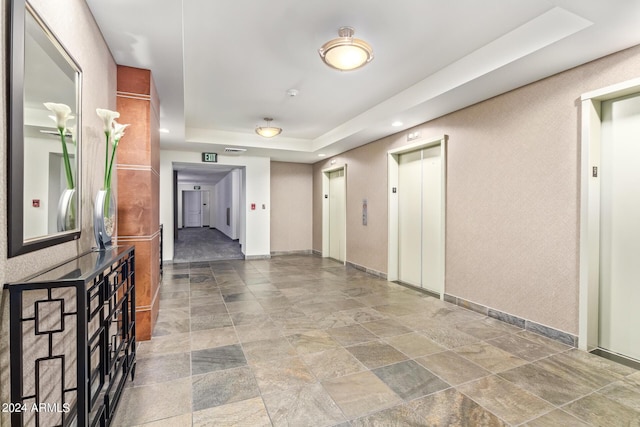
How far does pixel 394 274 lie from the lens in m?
5.76

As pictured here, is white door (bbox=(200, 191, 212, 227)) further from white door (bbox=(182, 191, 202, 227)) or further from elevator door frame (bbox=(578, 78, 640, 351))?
elevator door frame (bbox=(578, 78, 640, 351))

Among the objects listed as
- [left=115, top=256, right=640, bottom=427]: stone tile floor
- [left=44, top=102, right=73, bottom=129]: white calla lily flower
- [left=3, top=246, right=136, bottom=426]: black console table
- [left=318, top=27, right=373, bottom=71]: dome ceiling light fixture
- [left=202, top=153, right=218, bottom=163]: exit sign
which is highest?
[left=318, top=27, right=373, bottom=71]: dome ceiling light fixture

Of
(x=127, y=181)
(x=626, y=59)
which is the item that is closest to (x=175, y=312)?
(x=127, y=181)

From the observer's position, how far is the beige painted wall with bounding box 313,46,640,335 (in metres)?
3.01

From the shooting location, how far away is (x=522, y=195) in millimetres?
3443

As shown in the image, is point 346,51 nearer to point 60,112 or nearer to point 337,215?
point 60,112

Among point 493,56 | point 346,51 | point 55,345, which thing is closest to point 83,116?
point 55,345

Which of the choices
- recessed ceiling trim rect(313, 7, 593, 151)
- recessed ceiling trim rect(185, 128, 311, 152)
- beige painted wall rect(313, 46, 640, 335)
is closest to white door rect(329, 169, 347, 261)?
recessed ceiling trim rect(185, 128, 311, 152)

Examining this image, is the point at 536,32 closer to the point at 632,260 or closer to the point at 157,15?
the point at 632,260

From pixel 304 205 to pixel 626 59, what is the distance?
719 cm

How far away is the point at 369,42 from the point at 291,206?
6.15 m

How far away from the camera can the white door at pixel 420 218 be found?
4.84 m

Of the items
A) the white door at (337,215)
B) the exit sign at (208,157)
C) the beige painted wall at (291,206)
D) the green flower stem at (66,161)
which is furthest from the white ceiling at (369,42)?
the beige painted wall at (291,206)

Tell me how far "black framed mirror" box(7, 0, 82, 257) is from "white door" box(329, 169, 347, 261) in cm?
596
